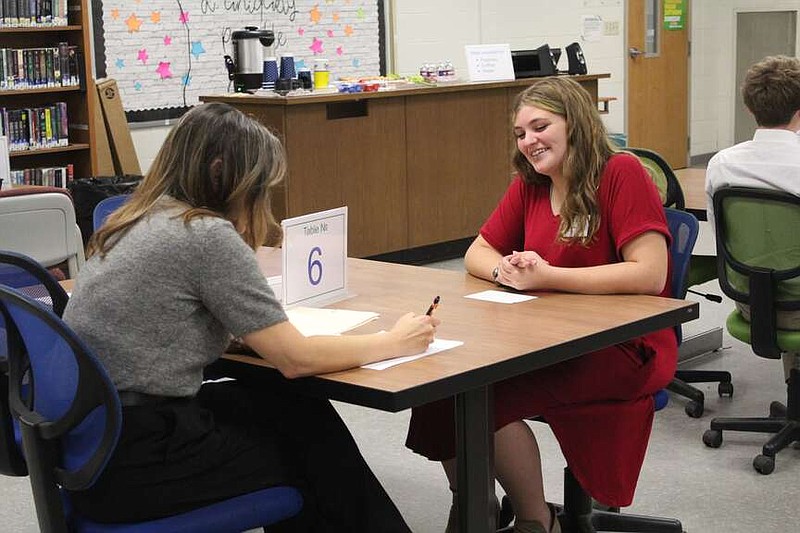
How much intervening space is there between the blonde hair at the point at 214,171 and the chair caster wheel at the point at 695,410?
219 cm

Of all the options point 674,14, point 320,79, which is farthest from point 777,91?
point 674,14

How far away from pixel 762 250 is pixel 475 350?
151 centimetres

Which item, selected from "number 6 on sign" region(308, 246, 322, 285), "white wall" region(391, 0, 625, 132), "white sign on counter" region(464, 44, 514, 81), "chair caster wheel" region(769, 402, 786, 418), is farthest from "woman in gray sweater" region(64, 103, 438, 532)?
"white wall" region(391, 0, 625, 132)

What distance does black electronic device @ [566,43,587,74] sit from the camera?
7.10m

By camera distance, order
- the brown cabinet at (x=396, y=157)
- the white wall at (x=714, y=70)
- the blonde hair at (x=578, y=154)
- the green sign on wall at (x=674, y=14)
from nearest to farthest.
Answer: the blonde hair at (x=578, y=154) → the brown cabinet at (x=396, y=157) → the green sign on wall at (x=674, y=14) → the white wall at (x=714, y=70)

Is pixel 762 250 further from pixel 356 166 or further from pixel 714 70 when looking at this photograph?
pixel 714 70

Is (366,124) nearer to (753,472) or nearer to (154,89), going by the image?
(154,89)

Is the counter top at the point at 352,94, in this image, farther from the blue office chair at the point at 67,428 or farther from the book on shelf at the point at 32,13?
the blue office chair at the point at 67,428

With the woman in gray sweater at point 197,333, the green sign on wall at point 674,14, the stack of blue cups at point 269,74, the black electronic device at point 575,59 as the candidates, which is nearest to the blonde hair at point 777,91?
the woman in gray sweater at point 197,333

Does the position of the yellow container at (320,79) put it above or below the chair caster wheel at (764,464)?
above

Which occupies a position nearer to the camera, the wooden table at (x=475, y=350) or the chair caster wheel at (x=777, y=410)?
the wooden table at (x=475, y=350)

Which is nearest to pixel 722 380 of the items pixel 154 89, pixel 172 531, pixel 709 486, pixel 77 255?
pixel 709 486

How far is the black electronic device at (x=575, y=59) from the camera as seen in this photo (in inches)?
280

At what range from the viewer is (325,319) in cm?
237
